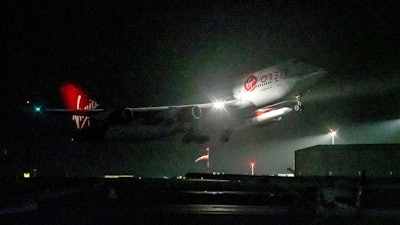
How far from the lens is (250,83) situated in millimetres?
60062

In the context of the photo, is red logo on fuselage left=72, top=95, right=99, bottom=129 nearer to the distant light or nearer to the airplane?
the airplane

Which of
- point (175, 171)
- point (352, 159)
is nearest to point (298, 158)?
point (352, 159)

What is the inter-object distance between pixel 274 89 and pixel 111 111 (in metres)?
16.2

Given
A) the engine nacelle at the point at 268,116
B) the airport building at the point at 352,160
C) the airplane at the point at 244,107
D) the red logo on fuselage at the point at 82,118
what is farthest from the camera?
the red logo on fuselage at the point at 82,118

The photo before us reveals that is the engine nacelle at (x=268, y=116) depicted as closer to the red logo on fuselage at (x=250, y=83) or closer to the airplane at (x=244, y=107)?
the airplane at (x=244, y=107)

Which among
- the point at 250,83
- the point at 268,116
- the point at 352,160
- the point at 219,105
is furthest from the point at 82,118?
the point at 352,160

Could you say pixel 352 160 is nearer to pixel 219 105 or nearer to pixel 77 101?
pixel 219 105

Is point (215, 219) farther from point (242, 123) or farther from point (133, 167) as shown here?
point (133, 167)

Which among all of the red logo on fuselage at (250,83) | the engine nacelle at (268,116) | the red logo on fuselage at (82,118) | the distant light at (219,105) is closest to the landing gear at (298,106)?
the red logo on fuselage at (250,83)

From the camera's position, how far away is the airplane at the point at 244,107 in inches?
2346

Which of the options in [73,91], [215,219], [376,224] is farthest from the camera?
[73,91]

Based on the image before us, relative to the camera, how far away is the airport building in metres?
62.0

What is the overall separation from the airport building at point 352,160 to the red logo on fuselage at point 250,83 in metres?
11.8

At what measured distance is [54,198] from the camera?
28375 mm
